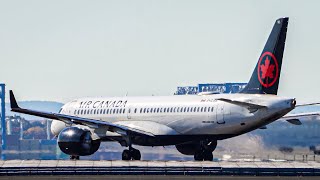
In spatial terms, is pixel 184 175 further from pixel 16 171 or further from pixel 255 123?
pixel 255 123

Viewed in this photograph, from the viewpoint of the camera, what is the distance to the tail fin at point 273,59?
6134 centimetres

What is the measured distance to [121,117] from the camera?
69.4 metres

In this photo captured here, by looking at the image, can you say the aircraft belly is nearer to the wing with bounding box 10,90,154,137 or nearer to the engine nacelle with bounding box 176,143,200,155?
the wing with bounding box 10,90,154,137

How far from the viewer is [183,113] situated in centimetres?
6544

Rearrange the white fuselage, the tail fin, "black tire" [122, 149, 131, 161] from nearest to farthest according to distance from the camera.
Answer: the white fuselage, the tail fin, "black tire" [122, 149, 131, 161]

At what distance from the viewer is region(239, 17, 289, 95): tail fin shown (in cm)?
6134

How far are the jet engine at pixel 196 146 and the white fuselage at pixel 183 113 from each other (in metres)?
1.36

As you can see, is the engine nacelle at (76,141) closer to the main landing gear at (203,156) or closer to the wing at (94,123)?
the wing at (94,123)

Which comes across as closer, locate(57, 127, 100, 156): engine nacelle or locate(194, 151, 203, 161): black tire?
locate(57, 127, 100, 156): engine nacelle

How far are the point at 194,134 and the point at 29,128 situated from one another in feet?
386

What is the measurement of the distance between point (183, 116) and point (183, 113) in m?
0.20

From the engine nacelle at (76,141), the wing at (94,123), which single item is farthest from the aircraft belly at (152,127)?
the engine nacelle at (76,141)

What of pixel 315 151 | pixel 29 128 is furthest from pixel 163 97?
pixel 29 128

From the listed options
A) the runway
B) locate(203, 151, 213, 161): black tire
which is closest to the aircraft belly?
locate(203, 151, 213, 161): black tire
